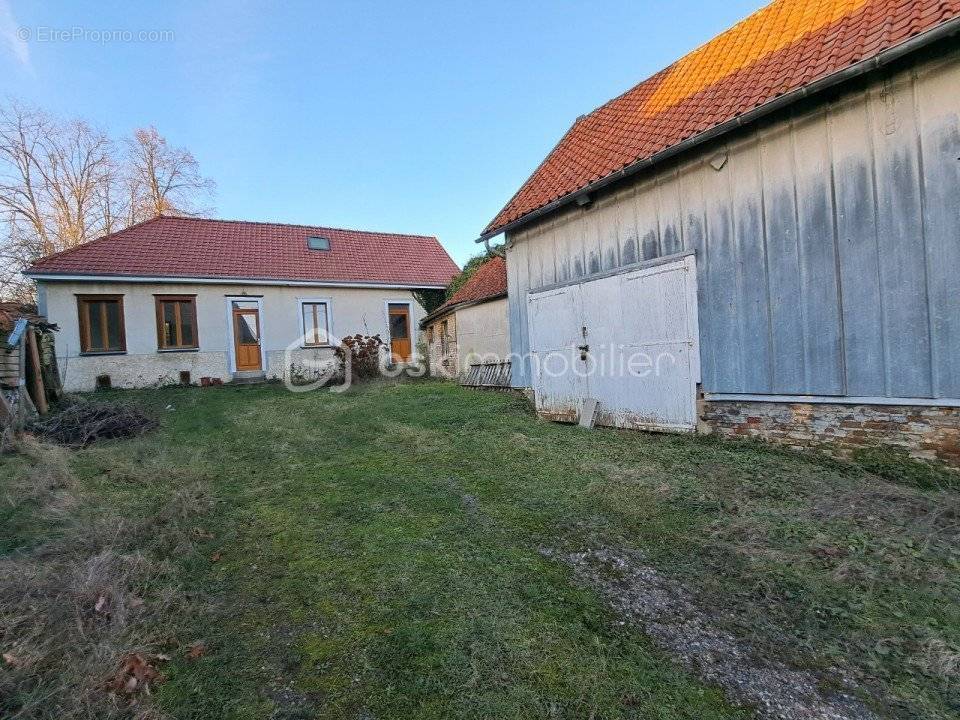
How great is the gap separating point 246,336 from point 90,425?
27.6 feet

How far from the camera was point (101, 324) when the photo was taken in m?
12.8

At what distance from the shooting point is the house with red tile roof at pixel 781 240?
3.89 metres

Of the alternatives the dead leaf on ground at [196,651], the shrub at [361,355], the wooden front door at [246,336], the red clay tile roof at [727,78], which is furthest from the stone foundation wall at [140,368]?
the dead leaf on ground at [196,651]

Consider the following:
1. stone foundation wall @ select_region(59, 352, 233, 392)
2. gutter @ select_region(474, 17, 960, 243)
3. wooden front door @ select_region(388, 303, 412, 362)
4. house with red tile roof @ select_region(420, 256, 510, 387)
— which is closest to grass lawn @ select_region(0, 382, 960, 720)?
gutter @ select_region(474, 17, 960, 243)

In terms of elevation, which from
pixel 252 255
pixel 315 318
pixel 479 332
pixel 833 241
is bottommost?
pixel 479 332

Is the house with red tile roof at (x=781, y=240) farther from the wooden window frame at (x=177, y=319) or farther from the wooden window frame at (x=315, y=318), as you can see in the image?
the wooden window frame at (x=177, y=319)

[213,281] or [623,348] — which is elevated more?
[213,281]

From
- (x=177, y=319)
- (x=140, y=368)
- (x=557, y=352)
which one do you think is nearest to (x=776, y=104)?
(x=557, y=352)

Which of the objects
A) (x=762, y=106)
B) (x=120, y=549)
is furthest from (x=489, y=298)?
(x=120, y=549)

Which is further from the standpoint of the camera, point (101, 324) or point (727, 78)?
point (101, 324)

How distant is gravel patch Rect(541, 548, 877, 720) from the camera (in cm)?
176

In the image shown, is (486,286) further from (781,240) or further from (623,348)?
(781,240)

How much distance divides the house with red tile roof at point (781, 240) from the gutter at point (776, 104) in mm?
18

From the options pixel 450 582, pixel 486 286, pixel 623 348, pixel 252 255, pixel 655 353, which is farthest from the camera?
pixel 252 255
